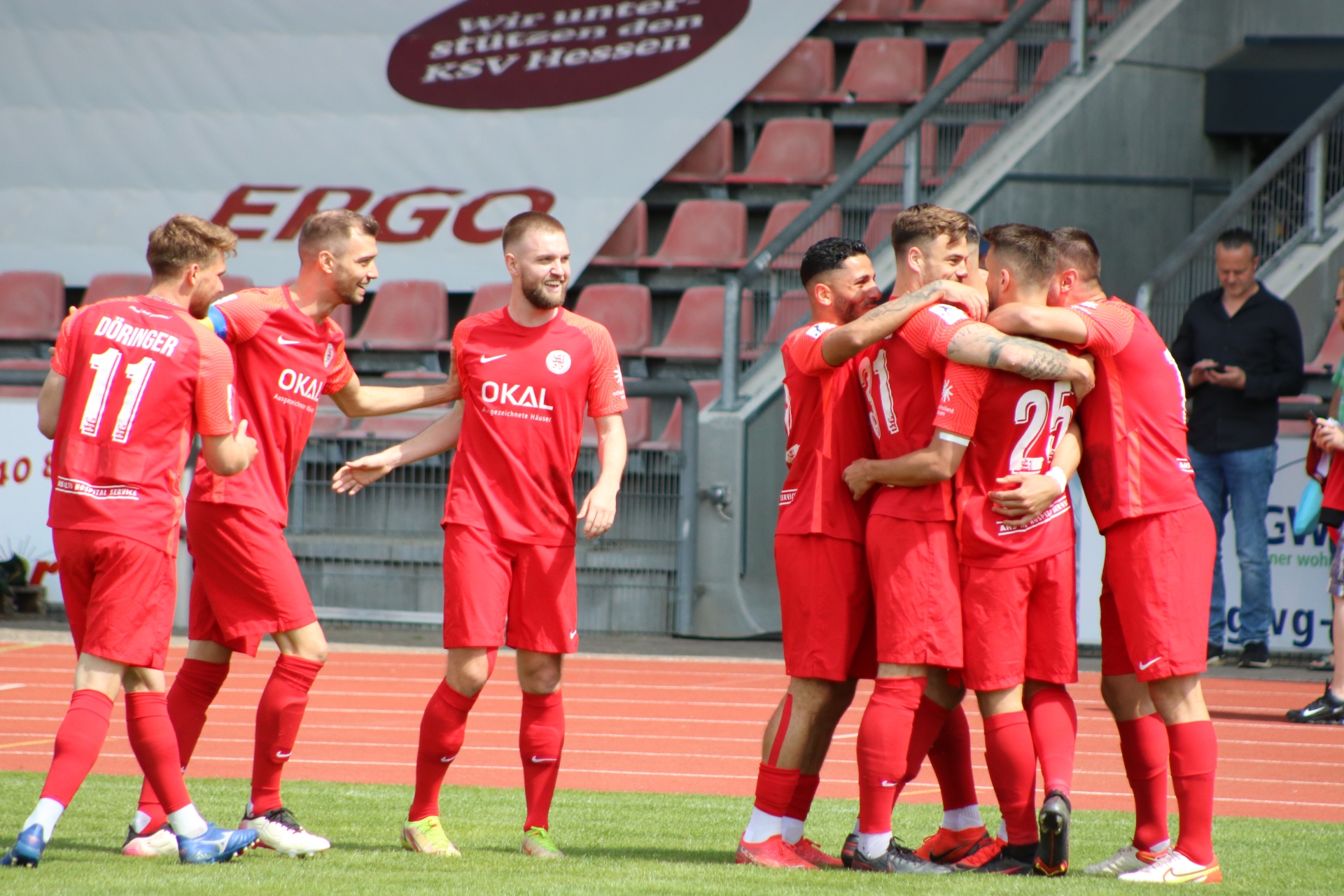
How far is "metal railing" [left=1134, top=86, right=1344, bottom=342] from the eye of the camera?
10281 millimetres

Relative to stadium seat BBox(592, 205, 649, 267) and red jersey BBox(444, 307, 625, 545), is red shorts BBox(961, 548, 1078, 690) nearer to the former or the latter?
red jersey BBox(444, 307, 625, 545)

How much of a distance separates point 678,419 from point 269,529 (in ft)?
22.5

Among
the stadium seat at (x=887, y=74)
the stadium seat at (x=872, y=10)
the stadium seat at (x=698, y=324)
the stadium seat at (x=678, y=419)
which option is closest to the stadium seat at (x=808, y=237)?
the stadium seat at (x=678, y=419)

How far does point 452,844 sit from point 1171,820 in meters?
2.56

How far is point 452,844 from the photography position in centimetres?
493

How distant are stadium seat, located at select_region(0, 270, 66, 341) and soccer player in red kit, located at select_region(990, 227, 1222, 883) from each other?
457 inches

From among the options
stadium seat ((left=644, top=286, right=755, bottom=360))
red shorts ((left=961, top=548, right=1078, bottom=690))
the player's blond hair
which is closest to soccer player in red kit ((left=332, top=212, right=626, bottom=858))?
the player's blond hair

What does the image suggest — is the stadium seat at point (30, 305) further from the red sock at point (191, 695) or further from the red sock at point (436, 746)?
the red sock at point (436, 746)

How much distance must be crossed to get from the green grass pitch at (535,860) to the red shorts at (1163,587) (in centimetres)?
64

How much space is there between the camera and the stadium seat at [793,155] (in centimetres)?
1378

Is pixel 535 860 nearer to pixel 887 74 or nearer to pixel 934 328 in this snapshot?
pixel 934 328

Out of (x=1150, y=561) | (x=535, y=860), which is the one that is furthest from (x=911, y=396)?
(x=535, y=860)

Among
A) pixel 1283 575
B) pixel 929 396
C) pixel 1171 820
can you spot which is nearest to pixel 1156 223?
pixel 1283 575

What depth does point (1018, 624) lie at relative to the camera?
4398mm
